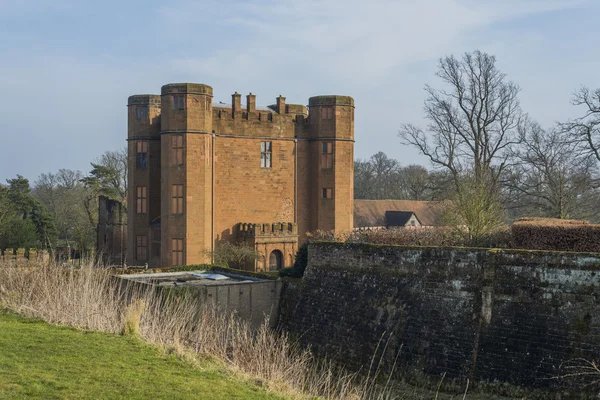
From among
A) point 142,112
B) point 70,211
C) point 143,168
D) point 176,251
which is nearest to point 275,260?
point 176,251

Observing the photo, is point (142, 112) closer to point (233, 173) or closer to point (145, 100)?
point (145, 100)

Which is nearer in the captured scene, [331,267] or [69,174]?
[331,267]

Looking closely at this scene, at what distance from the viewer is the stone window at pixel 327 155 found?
3412cm

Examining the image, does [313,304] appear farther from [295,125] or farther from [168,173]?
[295,125]

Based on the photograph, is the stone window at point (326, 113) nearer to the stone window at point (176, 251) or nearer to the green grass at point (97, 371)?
the stone window at point (176, 251)

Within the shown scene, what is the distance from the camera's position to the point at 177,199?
3105 cm

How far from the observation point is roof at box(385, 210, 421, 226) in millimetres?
53638

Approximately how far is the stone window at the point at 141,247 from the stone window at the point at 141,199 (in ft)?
4.31

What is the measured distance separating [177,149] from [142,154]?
3584 mm

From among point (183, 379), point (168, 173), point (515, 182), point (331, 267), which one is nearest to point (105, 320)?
point (183, 379)

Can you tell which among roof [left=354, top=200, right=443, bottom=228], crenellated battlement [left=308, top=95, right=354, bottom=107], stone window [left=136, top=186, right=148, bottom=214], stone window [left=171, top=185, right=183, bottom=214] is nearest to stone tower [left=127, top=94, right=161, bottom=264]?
stone window [left=136, top=186, right=148, bottom=214]

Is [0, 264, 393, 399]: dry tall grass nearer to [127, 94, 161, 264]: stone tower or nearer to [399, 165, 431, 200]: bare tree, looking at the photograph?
[127, 94, 161, 264]: stone tower

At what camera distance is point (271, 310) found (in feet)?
71.2

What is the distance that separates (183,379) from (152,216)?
25.1 metres
